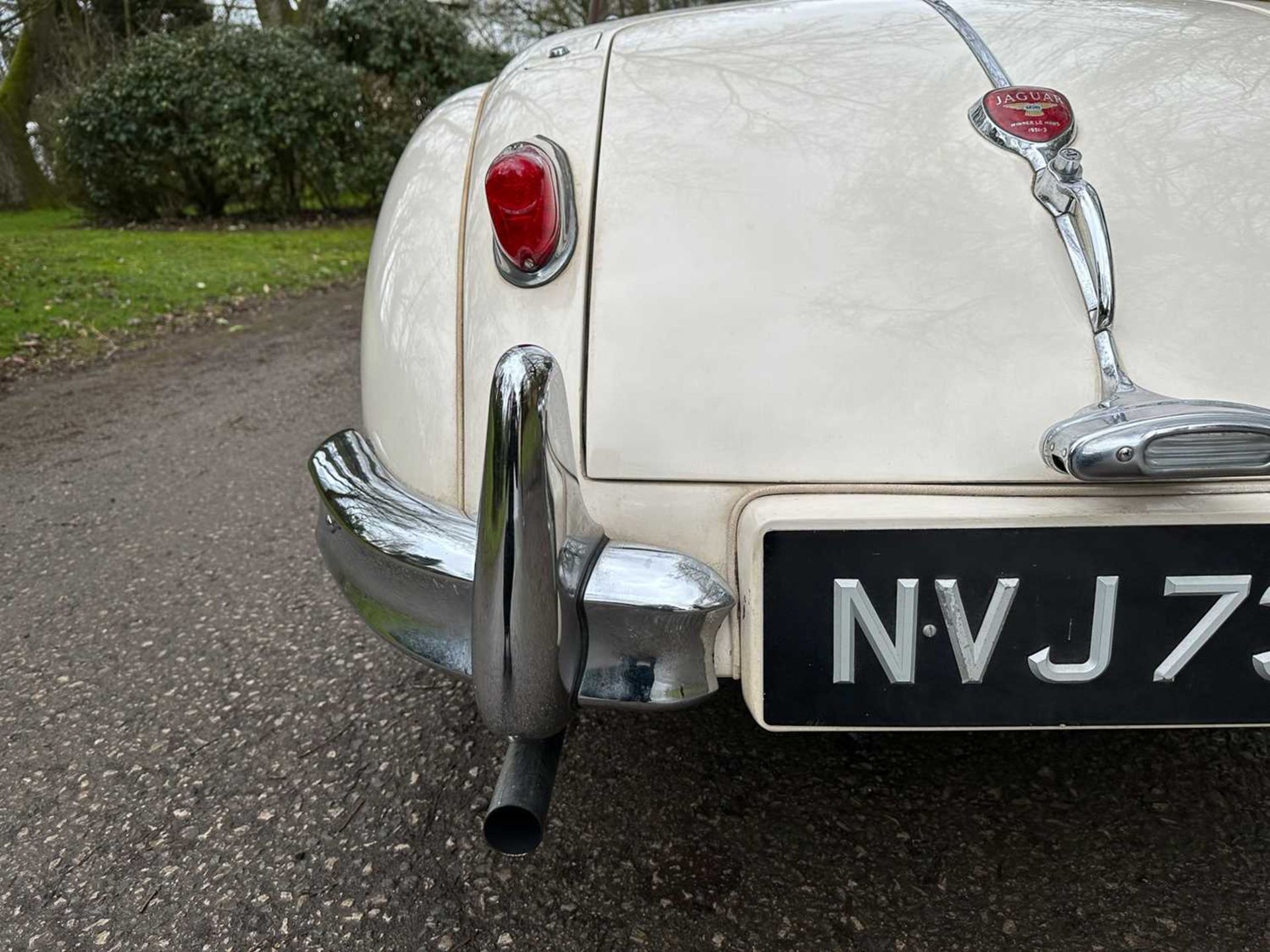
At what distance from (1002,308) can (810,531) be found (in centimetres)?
41

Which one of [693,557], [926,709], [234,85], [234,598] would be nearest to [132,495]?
[234,598]

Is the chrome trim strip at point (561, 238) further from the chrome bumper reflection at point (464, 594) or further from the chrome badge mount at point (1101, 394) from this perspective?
the chrome badge mount at point (1101, 394)

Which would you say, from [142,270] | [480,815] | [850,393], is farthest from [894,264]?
[142,270]

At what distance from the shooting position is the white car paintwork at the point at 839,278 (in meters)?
1.26

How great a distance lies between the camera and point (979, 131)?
1370mm

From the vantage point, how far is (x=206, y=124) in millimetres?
10008

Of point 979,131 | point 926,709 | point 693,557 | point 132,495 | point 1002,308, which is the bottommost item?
point 132,495

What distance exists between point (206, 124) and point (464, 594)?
1032cm

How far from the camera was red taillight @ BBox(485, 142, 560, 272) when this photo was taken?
1360 millimetres

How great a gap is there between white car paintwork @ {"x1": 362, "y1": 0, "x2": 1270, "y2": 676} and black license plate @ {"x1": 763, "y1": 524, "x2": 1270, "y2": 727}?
3.4 inches

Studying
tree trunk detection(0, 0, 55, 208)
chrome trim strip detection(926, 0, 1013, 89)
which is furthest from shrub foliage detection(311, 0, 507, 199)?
chrome trim strip detection(926, 0, 1013, 89)

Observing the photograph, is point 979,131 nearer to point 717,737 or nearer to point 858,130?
point 858,130

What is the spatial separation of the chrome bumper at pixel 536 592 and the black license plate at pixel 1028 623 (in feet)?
0.44

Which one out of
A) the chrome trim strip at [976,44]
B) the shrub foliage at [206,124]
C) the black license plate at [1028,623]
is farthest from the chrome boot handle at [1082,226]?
the shrub foliage at [206,124]
